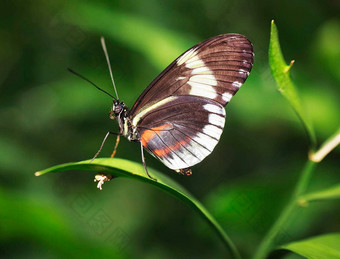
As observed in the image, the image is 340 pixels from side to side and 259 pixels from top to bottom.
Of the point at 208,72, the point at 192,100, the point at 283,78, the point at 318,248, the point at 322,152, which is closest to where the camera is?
the point at 318,248

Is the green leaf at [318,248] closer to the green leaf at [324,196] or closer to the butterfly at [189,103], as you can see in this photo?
the green leaf at [324,196]

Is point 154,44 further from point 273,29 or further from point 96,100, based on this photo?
point 273,29

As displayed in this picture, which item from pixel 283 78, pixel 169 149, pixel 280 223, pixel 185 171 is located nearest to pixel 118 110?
pixel 169 149

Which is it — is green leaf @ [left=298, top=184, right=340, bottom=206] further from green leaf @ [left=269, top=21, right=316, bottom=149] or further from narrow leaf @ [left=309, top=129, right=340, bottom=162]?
green leaf @ [left=269, top=21, right=316, bottom=149]

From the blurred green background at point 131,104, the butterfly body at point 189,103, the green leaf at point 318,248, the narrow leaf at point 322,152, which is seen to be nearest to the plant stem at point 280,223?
the narrow leaf at point 322,152

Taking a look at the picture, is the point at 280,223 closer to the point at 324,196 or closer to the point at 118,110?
the point at 324,196

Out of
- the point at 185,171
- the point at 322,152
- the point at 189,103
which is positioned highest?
the point at 189,103

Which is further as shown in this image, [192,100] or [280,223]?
[192,100]
